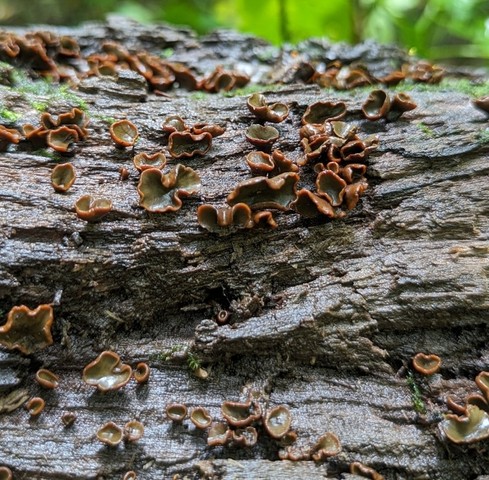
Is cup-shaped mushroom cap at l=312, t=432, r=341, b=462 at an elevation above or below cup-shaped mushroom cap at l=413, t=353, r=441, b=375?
below

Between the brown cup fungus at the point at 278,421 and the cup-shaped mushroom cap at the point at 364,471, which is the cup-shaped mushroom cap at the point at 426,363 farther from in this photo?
the brown cup fungus at the point at 278,421

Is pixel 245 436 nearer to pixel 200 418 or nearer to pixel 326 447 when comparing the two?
pixel 200 418

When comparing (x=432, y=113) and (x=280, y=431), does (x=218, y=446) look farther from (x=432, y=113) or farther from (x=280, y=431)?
(x=432, y=113)

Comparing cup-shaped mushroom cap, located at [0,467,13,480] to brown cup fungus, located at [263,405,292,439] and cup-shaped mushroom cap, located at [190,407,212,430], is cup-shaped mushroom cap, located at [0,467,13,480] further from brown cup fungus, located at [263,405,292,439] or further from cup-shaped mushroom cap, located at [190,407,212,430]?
brown cup fungus, located at [263,405,292,439]

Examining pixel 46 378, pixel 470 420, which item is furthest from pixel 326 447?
pixel 46 378

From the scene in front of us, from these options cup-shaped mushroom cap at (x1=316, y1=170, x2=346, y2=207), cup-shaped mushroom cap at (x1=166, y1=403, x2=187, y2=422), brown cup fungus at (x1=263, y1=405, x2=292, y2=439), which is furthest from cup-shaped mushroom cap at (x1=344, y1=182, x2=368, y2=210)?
cup-shaped mushroom cap at (x1=166, y1=403, x2=187, y2=422)

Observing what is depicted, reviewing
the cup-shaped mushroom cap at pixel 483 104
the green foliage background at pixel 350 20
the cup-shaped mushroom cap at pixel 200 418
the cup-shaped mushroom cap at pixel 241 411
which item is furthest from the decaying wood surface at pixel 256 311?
the green foliage background at pixel 350 20
